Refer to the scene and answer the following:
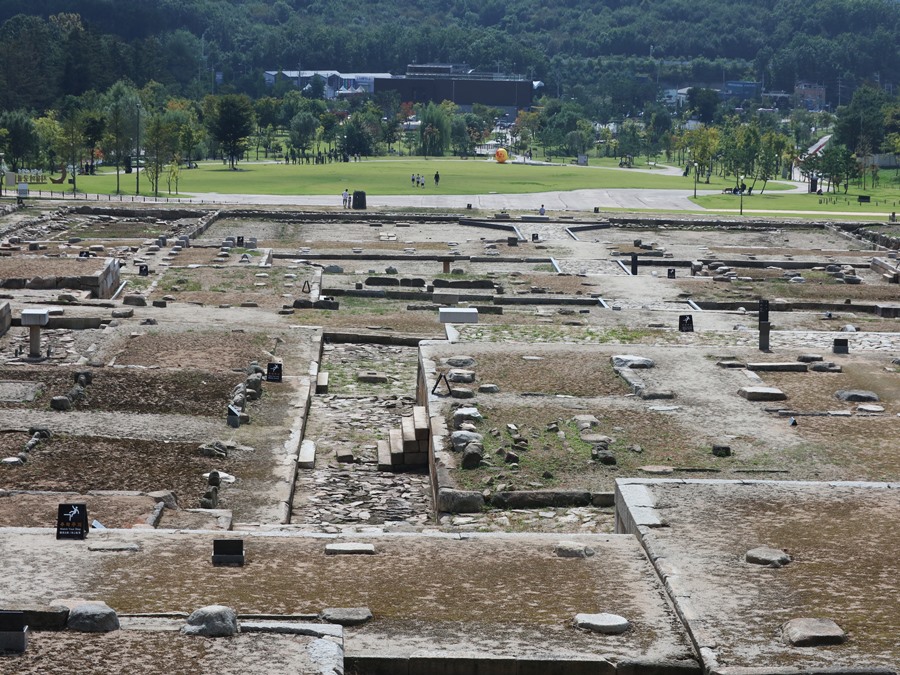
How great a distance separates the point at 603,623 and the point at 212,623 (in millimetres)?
3133

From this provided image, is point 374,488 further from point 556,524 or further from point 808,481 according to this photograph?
point 808,481

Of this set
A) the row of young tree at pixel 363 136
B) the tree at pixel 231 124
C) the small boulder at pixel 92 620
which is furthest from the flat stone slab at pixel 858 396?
the tree at pixel 231 124

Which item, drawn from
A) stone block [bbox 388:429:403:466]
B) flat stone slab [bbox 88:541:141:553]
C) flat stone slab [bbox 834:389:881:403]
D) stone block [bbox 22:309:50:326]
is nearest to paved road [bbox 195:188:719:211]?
stone block [bbox 22:309:50:326]

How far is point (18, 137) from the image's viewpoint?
89688 millimetres

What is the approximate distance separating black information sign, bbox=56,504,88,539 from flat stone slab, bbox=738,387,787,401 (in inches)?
485

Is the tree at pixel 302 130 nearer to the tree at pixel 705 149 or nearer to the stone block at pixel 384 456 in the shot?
the tree at pixel 705 149

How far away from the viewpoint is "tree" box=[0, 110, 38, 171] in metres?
89.0

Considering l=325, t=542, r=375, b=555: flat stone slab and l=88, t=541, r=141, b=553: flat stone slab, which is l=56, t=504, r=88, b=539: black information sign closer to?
l=88, t=541, r=141, b=553: flat stone slab

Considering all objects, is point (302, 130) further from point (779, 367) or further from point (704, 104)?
point (779, 367)

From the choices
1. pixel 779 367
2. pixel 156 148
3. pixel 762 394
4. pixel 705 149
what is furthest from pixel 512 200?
pixel 762 394

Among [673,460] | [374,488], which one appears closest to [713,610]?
[673,460]

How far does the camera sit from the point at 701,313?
3706 cm

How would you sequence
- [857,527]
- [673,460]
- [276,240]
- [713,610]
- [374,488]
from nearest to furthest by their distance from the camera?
[713,610]
[857,527]
[673,460]
[374,488]
[276,240]

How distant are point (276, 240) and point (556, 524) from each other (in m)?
38.9
